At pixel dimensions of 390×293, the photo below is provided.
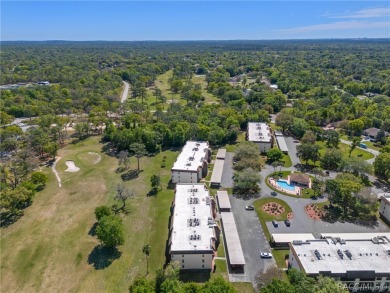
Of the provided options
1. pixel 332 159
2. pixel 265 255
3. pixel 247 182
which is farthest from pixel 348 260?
pixel 332 159

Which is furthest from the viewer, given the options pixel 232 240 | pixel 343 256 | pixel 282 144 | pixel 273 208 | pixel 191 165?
pixel 282 144

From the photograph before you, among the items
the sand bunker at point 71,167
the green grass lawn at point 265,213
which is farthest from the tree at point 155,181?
the sand bunker at point 71,167

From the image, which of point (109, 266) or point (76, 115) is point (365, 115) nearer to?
point (109, 266)

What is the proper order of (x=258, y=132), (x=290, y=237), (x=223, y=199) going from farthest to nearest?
(x=258, y=132) → (x=223, y=199) → (x=290, y=237)

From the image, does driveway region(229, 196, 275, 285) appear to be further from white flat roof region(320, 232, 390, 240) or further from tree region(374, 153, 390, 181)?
tree region(374, 153, 390, 181)

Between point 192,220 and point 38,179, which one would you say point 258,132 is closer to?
point 192,220

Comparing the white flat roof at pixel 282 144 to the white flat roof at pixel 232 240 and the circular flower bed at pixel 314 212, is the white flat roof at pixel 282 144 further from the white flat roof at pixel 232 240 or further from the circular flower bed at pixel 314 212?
the white flat roof at pixel 232 240
